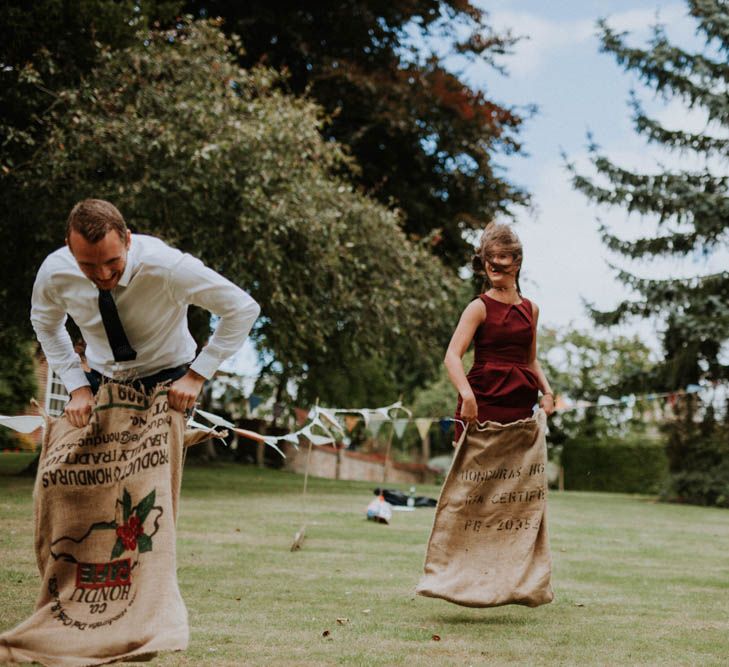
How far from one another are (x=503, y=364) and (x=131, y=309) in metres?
2.39

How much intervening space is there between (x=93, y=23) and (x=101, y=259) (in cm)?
1300

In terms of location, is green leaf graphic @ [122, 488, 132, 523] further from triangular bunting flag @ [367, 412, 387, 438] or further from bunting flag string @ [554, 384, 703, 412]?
bunting flag string @ [554, 384, 703, 412]

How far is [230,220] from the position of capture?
50.3 feet

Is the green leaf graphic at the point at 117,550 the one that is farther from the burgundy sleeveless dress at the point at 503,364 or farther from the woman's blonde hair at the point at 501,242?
the woman's blonde hair at the point at 501,242

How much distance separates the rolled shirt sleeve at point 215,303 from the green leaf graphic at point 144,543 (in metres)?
0.66

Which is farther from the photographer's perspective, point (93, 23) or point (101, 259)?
point (93, 23)

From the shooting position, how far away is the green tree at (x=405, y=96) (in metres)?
21.6

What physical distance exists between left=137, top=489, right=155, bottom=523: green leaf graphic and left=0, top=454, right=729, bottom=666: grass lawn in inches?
27.1

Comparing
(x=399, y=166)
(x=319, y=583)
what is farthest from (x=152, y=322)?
(x=399, y=166)

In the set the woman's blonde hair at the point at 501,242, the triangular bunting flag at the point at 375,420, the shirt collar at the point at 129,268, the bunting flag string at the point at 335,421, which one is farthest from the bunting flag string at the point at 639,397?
the shirt collar at the point at 129,268

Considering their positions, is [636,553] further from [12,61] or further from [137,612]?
[12,61]

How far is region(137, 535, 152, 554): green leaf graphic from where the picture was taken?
12.9 feet

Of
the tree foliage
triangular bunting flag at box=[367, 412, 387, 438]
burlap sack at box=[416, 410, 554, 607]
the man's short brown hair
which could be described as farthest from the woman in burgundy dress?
the tree foliage

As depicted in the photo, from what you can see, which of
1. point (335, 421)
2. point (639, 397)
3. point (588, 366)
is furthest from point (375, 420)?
point (588, 366)
